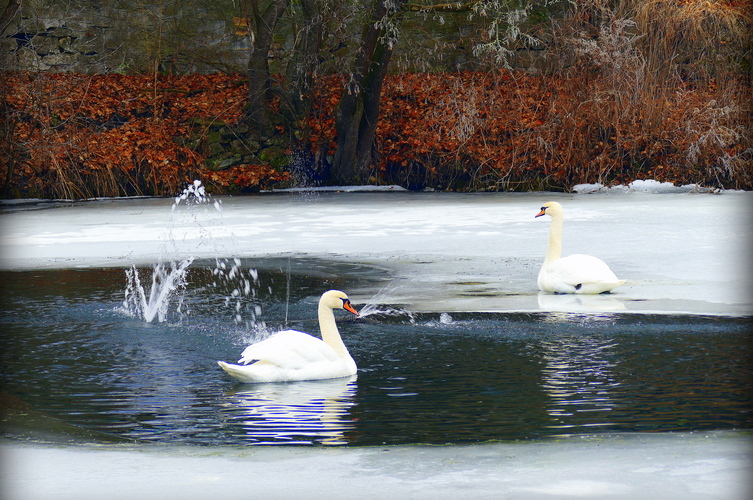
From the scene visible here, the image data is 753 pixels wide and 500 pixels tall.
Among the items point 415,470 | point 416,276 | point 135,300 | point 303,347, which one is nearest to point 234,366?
point 303,347

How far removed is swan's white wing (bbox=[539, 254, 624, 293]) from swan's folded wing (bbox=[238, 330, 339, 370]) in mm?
3767

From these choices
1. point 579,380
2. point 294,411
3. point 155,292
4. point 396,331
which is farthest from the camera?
point 155,292

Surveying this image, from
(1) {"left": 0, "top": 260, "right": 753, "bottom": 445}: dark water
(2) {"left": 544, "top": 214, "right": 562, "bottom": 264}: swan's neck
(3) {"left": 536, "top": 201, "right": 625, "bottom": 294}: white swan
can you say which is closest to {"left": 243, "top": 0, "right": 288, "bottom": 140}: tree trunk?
(2) {"left": 544, "top": 214, "right": 562, "bottom": 264}: swan's neck

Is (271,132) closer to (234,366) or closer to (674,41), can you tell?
(674,41)

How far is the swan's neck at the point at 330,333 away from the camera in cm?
707

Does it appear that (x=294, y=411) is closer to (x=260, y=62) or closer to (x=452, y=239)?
(x=452, y=239)

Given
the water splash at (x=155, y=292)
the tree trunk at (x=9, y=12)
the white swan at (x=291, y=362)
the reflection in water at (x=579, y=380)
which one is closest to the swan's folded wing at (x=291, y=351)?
the white swan at (x=291, y=362)

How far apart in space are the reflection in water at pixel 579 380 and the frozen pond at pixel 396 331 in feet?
0.08

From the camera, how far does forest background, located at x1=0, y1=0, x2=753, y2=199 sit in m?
22.3

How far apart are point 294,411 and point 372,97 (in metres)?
18.0

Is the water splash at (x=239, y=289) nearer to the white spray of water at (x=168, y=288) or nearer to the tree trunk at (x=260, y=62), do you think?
the white spray of water at (x=168, y=288)

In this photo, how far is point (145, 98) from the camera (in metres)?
25.6

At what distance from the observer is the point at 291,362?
6855mm

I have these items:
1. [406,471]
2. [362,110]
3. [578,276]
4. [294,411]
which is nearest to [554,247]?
[578,276]
